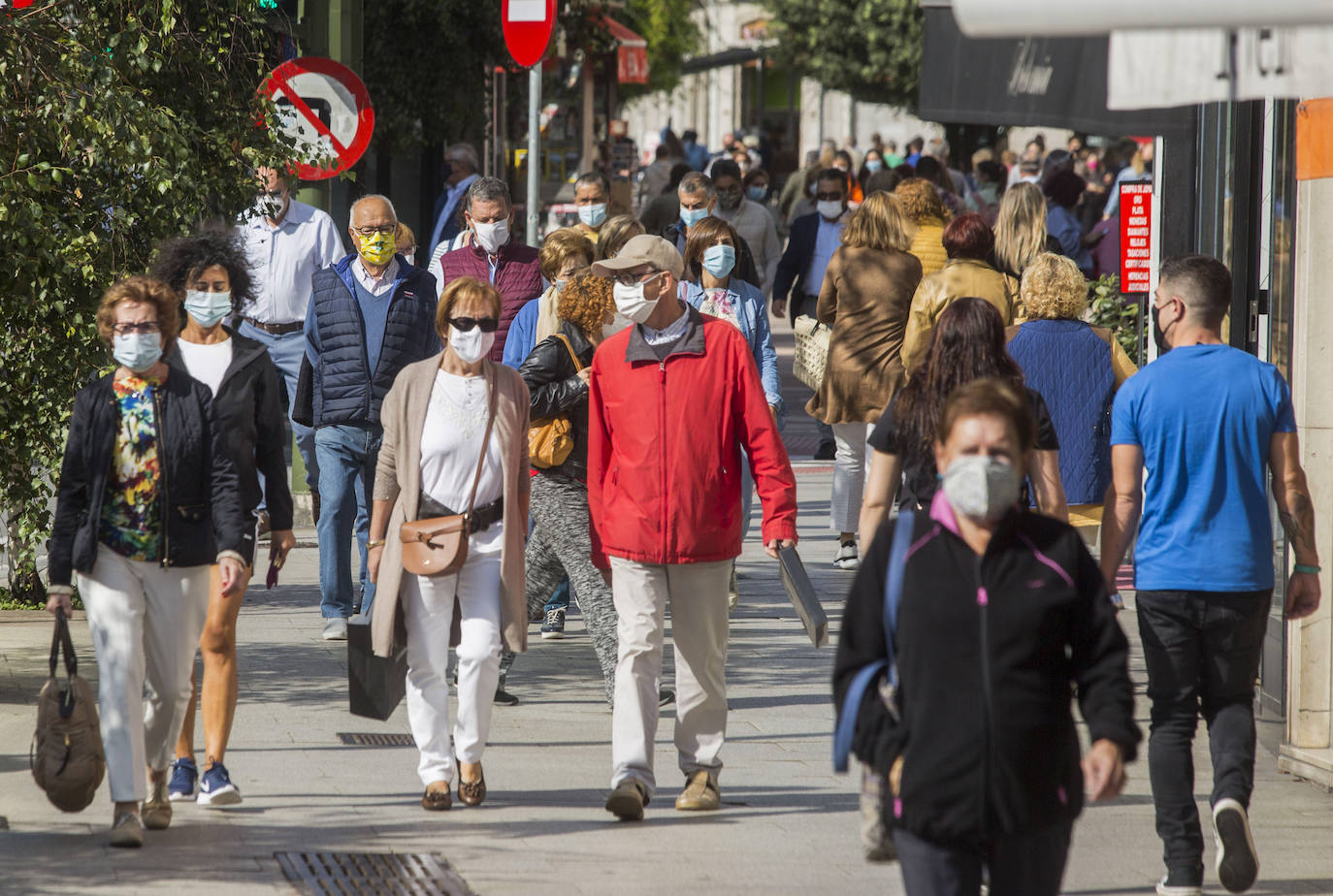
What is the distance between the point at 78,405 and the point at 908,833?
3183 mm

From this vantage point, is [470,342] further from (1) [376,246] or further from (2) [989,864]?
(2) [989,864]

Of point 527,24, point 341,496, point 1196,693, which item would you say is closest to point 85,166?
point 341,496

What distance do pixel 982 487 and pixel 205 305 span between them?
381 cm

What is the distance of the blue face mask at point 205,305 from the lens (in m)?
7.14

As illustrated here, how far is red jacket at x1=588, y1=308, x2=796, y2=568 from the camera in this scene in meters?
6.62

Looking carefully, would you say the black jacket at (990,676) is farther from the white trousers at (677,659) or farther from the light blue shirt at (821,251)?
the light blue shirt at (821,251)

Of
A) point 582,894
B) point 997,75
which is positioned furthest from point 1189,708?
point 997,75

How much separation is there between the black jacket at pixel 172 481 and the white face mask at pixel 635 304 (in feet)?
4.47

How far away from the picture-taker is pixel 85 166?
7746mm

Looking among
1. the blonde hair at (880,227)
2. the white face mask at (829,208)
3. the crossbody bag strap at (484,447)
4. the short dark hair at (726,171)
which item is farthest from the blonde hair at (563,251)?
the short dark hair at (726,171)

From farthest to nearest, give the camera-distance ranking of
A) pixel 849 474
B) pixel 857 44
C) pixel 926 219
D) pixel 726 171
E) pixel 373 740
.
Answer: pixel 857 44
pixel 726 171
pixel 926 219
pixel 849 474
pixel 373 740

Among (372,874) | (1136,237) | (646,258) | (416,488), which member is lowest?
(372,874)

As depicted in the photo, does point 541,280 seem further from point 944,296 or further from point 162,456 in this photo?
point 162,456

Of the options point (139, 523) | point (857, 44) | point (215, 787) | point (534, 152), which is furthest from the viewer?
point (857, 44)
